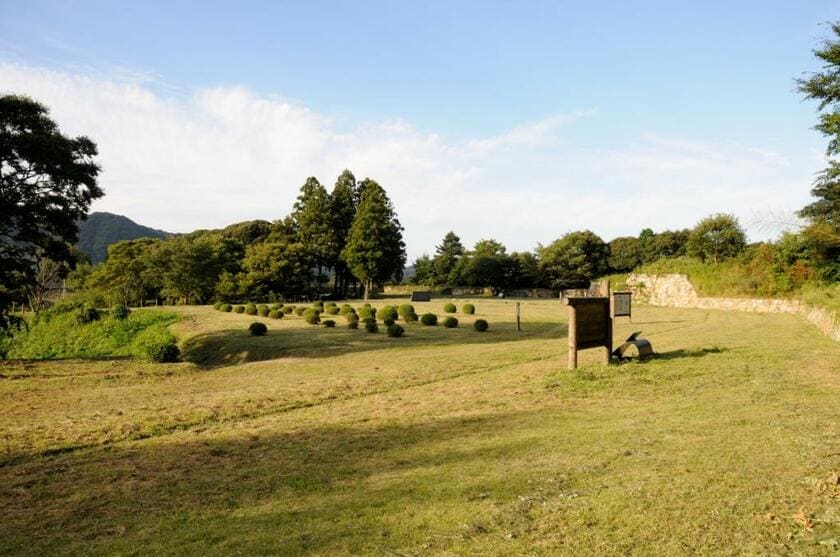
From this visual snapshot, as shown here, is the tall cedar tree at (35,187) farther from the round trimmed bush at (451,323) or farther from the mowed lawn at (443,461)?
the round trimmed bush at (451,323)

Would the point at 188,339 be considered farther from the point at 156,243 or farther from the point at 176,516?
the point at 156,243

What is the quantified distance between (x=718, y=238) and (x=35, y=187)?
5215 centimetres

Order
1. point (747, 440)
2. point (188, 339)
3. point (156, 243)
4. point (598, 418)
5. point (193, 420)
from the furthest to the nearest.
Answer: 1. point (156, 243)
2. point (188, 339)
3. point (193, 420)
4. point (598, 418)
5. point (747, 440)

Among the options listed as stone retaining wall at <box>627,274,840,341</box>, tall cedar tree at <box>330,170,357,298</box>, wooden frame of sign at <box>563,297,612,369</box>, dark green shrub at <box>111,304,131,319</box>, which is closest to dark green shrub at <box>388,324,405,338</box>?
wooden frame of sign at <box>563,297,612,369</box>

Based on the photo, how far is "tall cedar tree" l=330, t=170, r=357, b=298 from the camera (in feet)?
192

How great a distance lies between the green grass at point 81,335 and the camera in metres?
29.5

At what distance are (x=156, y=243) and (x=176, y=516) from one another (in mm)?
57159

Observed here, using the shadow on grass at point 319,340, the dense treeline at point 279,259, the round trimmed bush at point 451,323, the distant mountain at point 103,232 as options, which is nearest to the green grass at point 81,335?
the shadow on grass at point 319,340

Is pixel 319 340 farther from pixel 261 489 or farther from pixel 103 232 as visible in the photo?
pixel 103 232

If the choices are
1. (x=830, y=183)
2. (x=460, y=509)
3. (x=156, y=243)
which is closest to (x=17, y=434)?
(x=460, y=509)

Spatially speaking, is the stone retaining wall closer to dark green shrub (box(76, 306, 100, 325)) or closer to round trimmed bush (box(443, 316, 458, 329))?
round trimmed bush (box(443, 316, 458, 329))

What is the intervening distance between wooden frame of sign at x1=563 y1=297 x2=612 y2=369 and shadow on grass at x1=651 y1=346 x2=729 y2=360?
1.79m

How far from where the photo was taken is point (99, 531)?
14.6ft

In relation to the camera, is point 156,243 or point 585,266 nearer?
point 156,243
